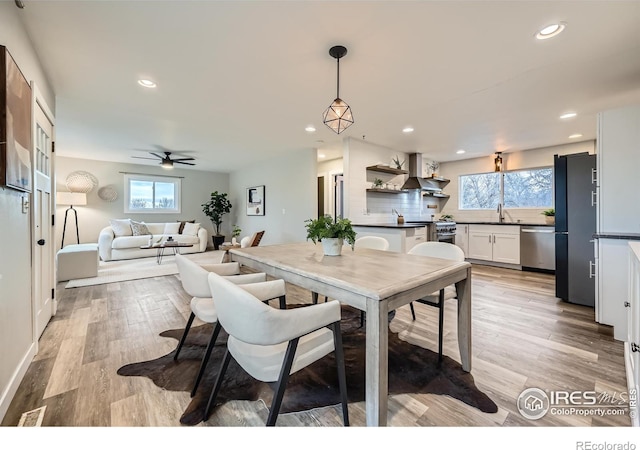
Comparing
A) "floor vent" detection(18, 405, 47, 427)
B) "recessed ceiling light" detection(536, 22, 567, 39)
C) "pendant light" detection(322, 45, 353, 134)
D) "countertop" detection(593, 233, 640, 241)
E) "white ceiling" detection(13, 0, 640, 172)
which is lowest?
"floor vent" detection(18, 405, 47, 427)

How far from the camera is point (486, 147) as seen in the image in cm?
520

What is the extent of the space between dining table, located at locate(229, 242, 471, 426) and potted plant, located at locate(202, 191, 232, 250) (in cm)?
613

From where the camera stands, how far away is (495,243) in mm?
5305

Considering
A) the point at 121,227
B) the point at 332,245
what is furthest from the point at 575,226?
the point at 121,227

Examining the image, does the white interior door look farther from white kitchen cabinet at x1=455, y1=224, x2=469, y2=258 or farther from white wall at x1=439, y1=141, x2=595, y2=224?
white wall at x1=439, y1=141, x2=595, y2=224

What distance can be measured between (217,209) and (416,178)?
5551 millimetres

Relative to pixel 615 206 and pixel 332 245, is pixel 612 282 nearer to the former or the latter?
pixel 615 206

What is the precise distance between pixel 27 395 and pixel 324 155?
562 centimetres

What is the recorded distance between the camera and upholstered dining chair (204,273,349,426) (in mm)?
1094

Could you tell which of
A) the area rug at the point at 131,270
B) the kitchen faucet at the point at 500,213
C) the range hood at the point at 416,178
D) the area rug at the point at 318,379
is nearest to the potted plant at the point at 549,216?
the kitchen faucet at the point at 500,213

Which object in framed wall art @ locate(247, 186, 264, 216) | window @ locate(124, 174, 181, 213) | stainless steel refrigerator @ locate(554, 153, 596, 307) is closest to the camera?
stainless steel refrigerator @ locate(554, 153, 596, 307)

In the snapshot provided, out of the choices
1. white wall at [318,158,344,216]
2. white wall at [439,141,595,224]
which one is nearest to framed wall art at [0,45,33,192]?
white wall at [318,158,344,216]
